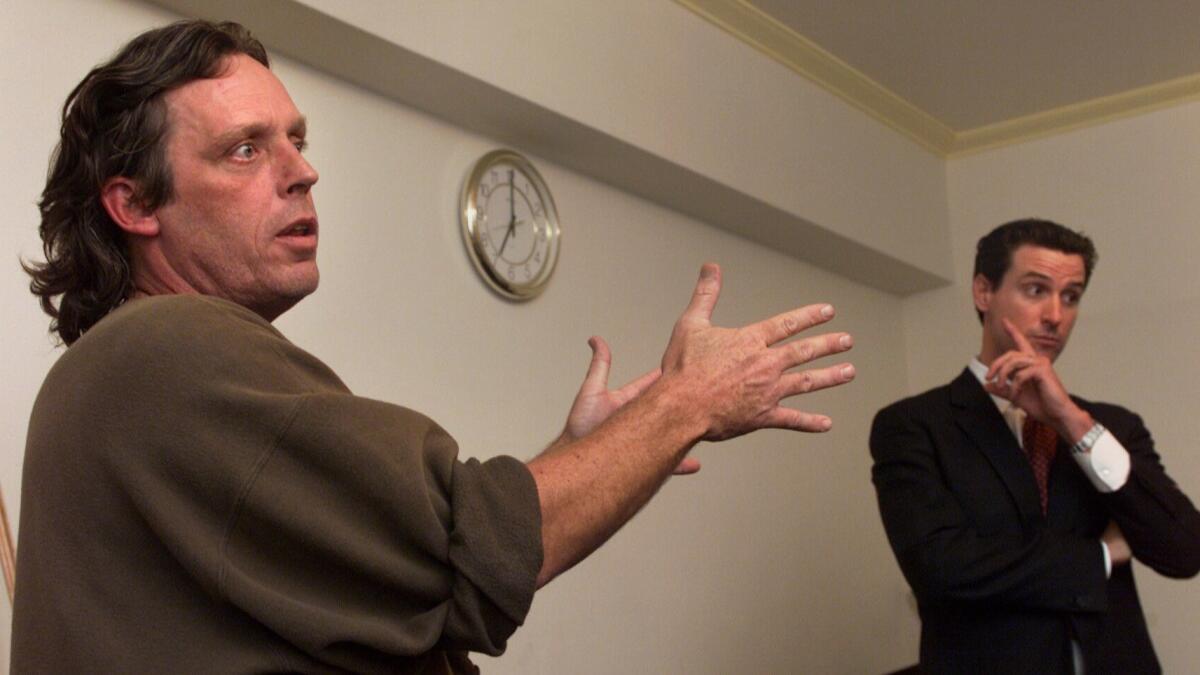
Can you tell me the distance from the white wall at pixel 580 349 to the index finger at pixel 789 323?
5.58 ft

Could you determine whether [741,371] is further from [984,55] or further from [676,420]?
[984,55]

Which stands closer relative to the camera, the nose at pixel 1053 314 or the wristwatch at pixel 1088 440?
the wristwatch at pixel 1088 440

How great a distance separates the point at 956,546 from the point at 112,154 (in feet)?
6.60

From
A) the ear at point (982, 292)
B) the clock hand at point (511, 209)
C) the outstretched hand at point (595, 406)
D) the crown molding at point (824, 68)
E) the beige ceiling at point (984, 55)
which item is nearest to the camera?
the outstretched hand at point (595, 406)

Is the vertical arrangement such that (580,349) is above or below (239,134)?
above

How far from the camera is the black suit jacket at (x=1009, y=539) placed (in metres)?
2.76

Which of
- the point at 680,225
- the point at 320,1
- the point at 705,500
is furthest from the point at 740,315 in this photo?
the point at 320,1

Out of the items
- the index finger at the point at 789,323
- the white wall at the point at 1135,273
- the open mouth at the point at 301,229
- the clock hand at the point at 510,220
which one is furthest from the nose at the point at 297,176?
the white wall at the point at 1135,273

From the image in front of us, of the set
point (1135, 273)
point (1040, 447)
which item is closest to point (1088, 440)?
point (1040, 447)

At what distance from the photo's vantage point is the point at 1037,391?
2922 mm

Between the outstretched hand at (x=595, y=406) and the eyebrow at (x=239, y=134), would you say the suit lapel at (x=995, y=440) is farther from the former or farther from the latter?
the eyebrow at (x=239, y=134)

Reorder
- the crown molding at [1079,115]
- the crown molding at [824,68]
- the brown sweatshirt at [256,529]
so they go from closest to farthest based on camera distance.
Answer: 1. the brown sweatshirt at [256,529]
2. the crown molding at [824,68]
3. the crown molding at [1079,115]

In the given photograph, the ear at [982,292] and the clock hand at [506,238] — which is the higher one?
the clock hand at [506,238]

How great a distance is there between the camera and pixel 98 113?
1.52 metres
